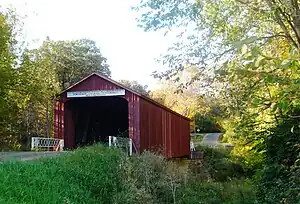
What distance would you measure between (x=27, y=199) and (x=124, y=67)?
33.5m

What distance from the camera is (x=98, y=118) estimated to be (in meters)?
21.3

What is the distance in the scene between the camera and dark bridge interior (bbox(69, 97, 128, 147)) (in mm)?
18656

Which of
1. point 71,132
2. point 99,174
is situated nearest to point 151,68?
point 99,174

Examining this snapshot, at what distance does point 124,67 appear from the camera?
39.1 m

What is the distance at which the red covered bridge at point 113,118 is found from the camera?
1510 cm

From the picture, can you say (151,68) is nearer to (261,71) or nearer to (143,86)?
(261,71)

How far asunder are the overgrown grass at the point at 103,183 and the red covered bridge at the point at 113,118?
10.9 feet

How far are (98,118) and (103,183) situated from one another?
12397mm

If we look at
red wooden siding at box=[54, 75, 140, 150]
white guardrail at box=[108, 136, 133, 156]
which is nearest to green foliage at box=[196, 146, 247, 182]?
red wooden siding at box=[54, 75, 140, 150]

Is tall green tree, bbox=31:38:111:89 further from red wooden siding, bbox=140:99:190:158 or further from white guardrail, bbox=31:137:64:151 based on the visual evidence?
red wooden siding, bbox=140:99:190:158

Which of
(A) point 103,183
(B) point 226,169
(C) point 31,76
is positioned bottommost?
(B) point 226,169

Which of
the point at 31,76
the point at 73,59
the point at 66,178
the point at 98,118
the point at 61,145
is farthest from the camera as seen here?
the point at 73,59

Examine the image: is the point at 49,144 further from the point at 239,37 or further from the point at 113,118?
the point at 239,37

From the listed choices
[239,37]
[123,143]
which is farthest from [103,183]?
[123,143]
